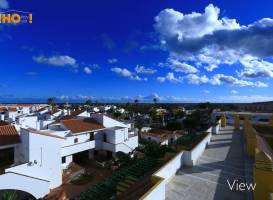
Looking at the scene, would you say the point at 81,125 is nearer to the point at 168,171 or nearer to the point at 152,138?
the point at 152,138

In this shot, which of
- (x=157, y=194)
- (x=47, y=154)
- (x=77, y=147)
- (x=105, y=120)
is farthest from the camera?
(x=105, y=120)

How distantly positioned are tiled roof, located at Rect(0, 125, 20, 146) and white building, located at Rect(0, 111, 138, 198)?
85 millimetres

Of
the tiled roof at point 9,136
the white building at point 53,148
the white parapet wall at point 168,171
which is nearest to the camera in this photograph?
the white parapet wall at point 168,171

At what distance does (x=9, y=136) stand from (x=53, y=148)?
4.01 metres

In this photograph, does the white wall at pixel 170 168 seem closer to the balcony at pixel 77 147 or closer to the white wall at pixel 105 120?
the balcony at pixel 77 147

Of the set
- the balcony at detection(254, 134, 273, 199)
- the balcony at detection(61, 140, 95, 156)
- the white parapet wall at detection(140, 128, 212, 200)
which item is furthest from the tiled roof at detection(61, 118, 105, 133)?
the balcony at detection(254, 134, 273, 199)

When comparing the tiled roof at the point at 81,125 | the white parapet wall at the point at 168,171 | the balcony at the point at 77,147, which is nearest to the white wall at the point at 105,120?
the tiled roof at the point at 81,125

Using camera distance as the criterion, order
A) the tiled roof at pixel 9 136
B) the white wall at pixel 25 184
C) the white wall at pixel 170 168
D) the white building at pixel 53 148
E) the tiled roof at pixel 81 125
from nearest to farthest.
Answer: the white wall at pixel 170 168 → the white wall at pixel 25 184 → the white building at pixel 53 148 → the tiled roof at pixel 9 136 → the tiled roof at pixel 81 125

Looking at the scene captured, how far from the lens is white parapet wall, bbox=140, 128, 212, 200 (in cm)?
631

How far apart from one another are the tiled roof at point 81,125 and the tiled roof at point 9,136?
819 cm

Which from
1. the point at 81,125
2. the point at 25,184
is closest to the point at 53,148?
the point at 25,184

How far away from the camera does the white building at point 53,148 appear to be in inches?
627

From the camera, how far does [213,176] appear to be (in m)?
9.08

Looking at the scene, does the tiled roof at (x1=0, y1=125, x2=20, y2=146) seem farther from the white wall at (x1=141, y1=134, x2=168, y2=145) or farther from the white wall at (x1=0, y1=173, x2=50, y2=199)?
the white wall at (x1=141, y1=134, x2=168, y2=145)
